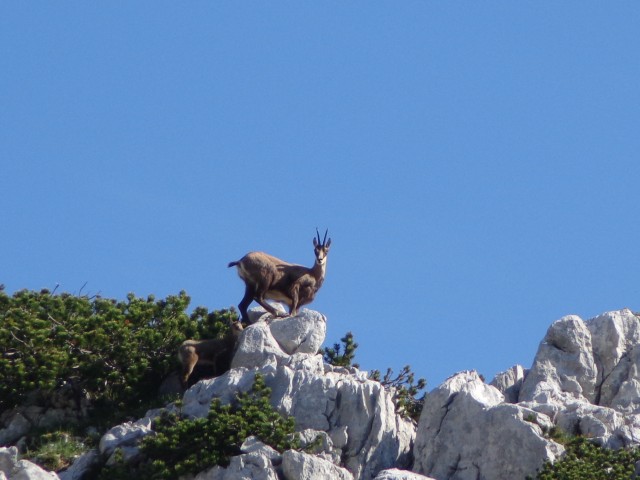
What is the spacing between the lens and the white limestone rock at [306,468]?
25.0 meters

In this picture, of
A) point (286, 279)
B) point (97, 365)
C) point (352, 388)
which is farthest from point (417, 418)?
point (97, 365)

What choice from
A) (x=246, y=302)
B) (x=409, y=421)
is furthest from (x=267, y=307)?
(x=409, y=421)

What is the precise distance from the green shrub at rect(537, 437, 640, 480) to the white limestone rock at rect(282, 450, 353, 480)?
354 centimetres

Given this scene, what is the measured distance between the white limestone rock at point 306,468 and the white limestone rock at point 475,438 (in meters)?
2.08

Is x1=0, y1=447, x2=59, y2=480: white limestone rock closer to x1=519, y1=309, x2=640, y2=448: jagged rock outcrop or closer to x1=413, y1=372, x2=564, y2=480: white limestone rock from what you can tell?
x1=413, y1=372, x2=564, y2=480: white limestone rock

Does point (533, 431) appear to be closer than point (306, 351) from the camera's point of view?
Yes

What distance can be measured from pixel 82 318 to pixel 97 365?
1028 mm

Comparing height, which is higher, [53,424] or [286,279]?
[286,279]

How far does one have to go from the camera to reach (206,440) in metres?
26.3

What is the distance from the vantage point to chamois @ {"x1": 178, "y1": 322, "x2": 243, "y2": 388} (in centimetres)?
3000

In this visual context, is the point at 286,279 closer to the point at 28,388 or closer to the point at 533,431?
the point at 28,388

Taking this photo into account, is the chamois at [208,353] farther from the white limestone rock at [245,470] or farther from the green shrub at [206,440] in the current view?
the white limestone rock at [245,470]

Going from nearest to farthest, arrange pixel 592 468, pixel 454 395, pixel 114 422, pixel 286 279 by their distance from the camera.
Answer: pixel 592 468, pixel 454 395, pixel 114 422, pixel 286 279

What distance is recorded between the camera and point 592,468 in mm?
25219
